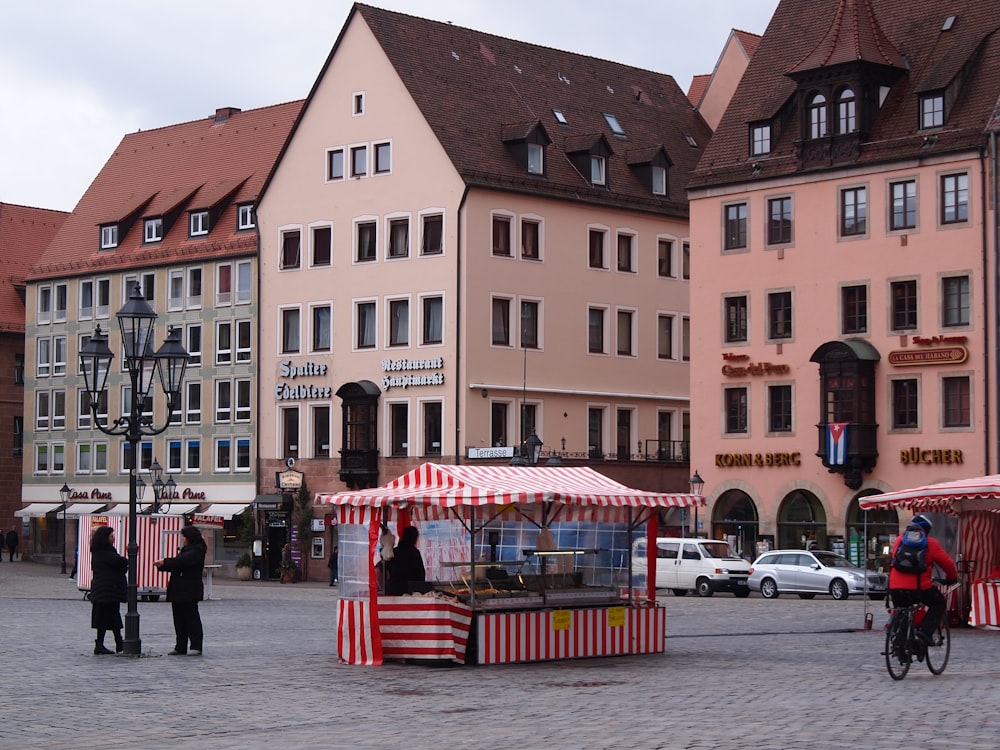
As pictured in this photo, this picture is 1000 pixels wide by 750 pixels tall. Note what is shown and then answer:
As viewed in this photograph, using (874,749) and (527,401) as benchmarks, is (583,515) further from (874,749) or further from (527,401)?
(527,401)

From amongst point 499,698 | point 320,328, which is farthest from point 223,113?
point 499,698

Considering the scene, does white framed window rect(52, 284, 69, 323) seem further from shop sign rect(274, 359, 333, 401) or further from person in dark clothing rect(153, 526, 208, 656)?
person in dark clothing rect(153, 526, 208, 656)

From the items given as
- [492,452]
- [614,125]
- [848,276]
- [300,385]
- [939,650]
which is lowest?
[939,650]

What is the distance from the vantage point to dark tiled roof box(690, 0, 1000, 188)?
51.9 meters

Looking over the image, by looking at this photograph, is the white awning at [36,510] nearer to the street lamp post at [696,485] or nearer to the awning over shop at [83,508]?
the awning over shop at [83,508]

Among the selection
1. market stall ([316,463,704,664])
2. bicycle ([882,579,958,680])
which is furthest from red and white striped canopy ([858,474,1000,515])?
bicycle ([882,579,958,680])

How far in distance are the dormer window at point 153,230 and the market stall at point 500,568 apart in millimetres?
51226

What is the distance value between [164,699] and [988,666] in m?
9.59

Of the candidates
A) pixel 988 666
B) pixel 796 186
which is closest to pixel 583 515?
pixel 988 666

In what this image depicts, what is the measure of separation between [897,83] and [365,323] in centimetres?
2015

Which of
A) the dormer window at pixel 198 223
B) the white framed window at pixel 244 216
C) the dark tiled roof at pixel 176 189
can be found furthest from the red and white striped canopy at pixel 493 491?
the dormer window at pixel 198 223

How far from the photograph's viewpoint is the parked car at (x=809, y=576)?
47.4 meters

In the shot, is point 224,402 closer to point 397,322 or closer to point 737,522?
point 397,322

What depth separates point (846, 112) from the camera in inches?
2133
